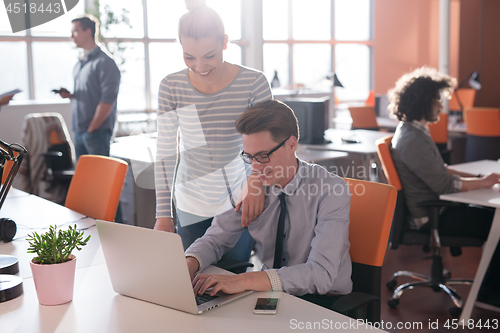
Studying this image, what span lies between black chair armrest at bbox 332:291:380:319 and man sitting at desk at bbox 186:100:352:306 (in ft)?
0.16

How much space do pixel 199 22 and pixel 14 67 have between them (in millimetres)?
5105

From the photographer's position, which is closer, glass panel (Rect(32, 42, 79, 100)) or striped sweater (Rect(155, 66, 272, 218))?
striped sweater (Rect(155, 66, 272, 218))

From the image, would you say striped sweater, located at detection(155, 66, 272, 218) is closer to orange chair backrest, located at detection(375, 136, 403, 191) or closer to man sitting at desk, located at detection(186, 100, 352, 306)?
man sitting at desk, located at detection(186, 100, 352, 306)

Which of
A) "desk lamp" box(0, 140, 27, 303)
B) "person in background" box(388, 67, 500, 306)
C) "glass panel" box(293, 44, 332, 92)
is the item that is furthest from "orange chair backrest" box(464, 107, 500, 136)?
"desk lamp" box(0, 140, 27, 303)

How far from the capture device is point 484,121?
5078 mm

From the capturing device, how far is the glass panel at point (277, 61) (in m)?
8.14

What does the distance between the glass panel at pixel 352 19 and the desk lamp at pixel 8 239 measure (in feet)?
25.9

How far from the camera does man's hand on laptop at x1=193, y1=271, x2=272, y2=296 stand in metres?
1.24

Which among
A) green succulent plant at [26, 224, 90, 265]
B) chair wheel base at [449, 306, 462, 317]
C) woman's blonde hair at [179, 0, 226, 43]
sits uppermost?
woman's blonde hair at [179, 0, 226, 43]

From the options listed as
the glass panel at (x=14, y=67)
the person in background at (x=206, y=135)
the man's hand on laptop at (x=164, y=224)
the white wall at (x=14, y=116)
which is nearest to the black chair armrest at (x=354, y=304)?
the person in background at (x=206, y=135)

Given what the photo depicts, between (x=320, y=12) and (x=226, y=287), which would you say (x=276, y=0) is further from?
(x=226, y=287)

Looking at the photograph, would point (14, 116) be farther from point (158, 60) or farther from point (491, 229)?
point (491, 229)

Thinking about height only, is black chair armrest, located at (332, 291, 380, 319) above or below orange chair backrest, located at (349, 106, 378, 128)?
below

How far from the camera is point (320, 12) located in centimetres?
862
